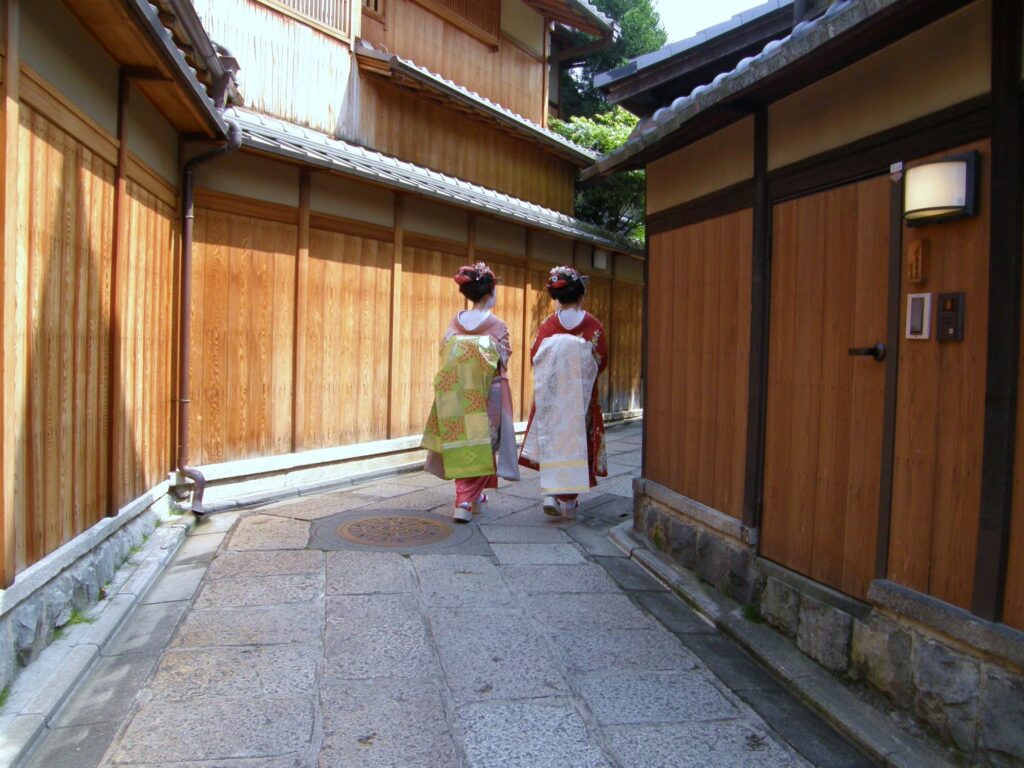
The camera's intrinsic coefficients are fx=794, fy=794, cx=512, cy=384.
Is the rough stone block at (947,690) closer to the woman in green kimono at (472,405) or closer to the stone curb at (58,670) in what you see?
the stone curb at (58,670)

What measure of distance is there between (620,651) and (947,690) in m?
1.59

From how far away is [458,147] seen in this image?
34.3 ft

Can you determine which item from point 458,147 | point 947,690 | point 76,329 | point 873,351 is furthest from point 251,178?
point 947,690

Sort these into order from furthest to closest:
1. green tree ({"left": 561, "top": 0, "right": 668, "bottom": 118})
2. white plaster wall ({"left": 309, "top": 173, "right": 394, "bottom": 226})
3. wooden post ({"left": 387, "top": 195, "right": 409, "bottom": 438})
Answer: green tree ({"left": 561, "top": 0, "right": 668, "bottom": 118})
wooden post ({"left": 387, "top": 195, "right": 409, "bottom": 438})
white plaster wall ({"left": 309, "top": 173, "right": 394, "bottom": 226})

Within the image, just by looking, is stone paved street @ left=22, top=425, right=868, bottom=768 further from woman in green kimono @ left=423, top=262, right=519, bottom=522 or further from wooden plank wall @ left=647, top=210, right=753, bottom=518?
woman in green kimono @ left=423, top=262, right=519, bottom=522

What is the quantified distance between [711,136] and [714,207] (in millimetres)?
512

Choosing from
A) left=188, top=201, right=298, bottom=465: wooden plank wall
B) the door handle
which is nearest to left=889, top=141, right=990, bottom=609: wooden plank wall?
the door handle

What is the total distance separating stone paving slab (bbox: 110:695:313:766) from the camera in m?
3.02

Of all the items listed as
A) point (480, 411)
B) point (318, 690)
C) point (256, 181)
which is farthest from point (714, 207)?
point (256, 181)

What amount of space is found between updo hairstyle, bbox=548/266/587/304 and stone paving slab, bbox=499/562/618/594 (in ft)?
8.02

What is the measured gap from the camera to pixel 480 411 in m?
6.85

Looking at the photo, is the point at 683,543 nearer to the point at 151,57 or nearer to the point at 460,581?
the point at 460,581

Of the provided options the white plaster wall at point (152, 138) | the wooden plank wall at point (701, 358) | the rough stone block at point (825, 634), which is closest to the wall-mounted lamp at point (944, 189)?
the wooden plank wall at point (701, 358)

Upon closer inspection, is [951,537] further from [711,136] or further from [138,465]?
[138,465]
